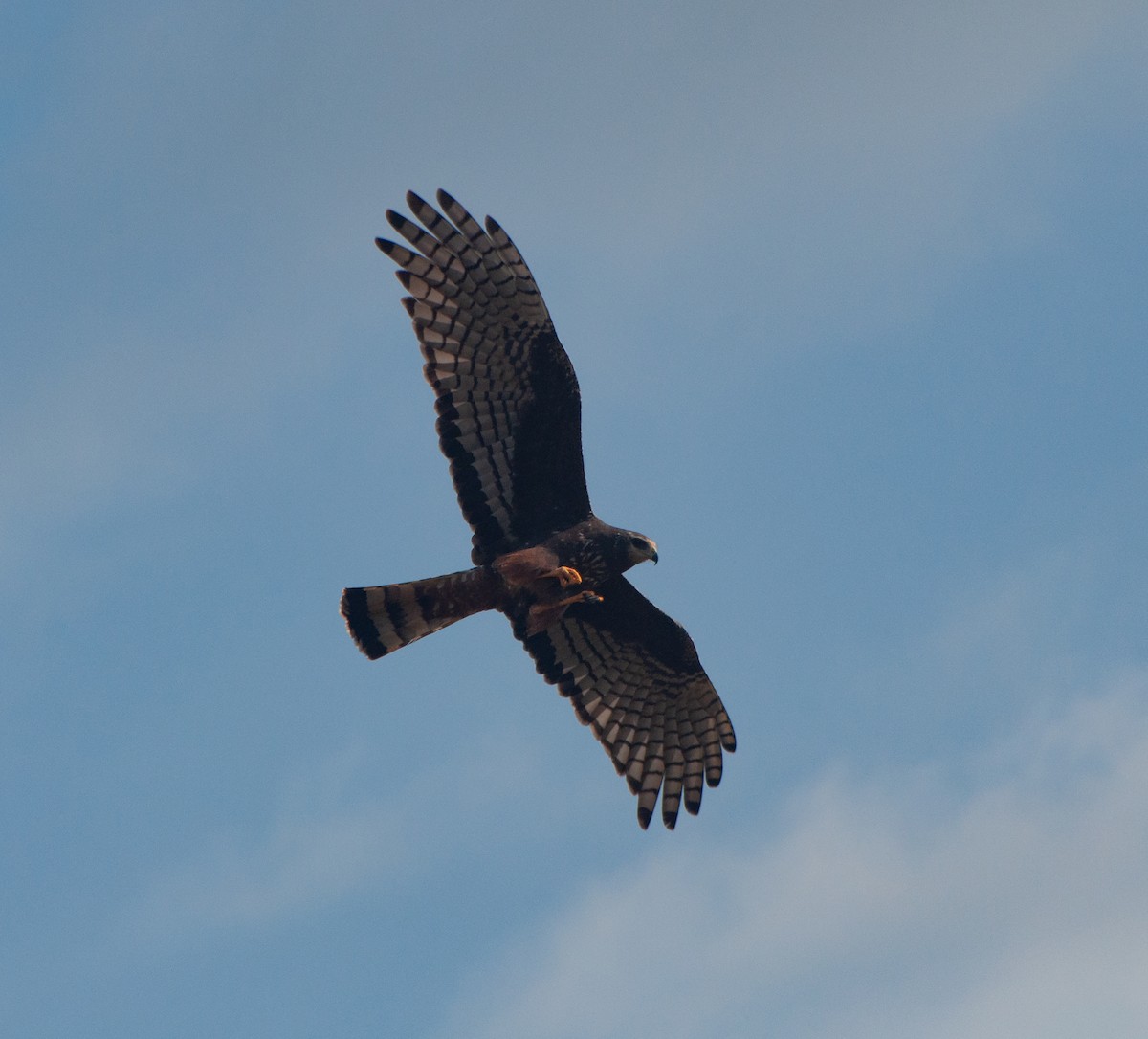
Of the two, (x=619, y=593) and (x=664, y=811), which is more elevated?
(x=619, y=593)

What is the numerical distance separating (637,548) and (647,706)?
1896 mm

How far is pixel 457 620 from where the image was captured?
15438 mm

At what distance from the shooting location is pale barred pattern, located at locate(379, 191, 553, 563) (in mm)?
15258

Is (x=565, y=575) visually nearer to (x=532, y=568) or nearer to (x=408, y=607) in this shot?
(x=532, y=568)

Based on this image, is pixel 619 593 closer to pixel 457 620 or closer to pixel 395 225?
pixel 457 620

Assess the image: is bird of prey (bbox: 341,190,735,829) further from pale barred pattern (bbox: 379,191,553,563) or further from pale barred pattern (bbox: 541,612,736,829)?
pale barred pattern (bbox: 541,612,736,829)

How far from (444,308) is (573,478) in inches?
66.7

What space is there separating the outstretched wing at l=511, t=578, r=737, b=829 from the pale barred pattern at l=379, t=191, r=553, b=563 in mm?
1676

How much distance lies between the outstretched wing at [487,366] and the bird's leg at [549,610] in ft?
1.78

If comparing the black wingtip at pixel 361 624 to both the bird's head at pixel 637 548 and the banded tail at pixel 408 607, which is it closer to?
the banded tail at pixel 408 607

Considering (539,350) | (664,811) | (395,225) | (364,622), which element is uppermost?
(395,225)

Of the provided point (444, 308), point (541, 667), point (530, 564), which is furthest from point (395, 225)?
point (541, 667)

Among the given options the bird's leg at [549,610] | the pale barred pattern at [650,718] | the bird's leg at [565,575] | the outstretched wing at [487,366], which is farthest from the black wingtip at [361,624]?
the pale barred pattern at [650,718]

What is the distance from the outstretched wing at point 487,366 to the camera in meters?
15.3
